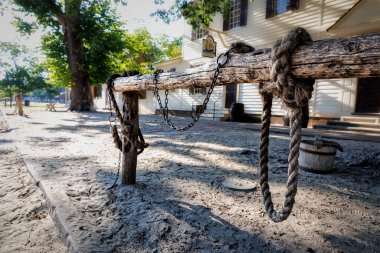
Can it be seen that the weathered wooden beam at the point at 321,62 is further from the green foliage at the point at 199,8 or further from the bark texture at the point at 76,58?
the bark texture at the point at 76,58

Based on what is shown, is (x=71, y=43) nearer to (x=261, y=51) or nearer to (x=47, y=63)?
(x=47, y=63)

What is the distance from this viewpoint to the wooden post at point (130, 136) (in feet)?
11.1

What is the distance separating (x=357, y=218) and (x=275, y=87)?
2.00 metres

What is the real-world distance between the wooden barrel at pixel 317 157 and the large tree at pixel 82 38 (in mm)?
17061

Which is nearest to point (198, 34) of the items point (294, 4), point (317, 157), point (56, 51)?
point (294, 4)

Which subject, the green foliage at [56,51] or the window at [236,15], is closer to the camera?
the window at [236,15]

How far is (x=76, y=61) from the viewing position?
1830 centimetres

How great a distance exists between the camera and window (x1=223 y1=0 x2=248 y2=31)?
1359 cm

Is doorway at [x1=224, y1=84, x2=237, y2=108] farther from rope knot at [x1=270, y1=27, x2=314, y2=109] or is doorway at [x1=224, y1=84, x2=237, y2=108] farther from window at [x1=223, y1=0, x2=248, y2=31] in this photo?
rope knot at [x1=270, y1=27, x2=314, y2=109]

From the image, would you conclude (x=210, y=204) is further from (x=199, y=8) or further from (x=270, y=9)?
A: (x=270, y=9)

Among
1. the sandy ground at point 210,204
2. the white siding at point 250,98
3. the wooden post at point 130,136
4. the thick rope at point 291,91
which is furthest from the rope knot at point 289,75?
the white siding at point 250,98

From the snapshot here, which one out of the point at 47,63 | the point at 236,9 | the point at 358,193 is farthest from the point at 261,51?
the point at 47,63

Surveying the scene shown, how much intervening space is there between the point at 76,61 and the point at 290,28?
48.8 ft

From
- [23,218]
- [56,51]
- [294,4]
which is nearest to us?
[23,218]
